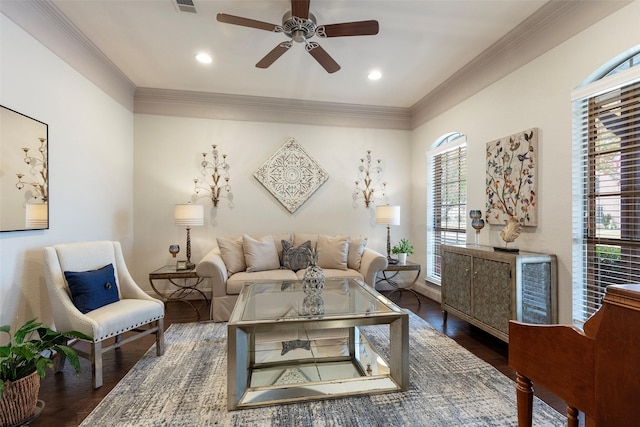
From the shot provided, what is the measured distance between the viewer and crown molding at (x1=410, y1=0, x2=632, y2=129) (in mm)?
2162

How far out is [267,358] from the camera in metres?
2.34

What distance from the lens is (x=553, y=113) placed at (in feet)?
7.97

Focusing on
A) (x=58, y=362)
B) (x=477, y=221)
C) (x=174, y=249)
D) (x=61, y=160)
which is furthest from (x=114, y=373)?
(x=477, y=221)

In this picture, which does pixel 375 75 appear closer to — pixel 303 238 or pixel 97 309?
pixel 303 238

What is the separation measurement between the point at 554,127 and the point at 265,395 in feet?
9.95

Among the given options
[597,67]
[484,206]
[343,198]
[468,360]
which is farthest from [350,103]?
[468,360]

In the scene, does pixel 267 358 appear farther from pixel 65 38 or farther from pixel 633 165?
pixel 65 38

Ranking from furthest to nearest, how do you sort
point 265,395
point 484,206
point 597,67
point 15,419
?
1. point 484,206
2. point 597,67
3. point 265,395
4. point 15,419

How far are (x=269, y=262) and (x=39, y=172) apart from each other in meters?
2.33

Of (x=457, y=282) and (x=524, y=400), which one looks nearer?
(x=524, y=400)

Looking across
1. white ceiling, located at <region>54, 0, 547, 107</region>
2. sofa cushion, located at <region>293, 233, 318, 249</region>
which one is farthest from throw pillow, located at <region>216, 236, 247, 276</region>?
white ceiling, located at <region>54, 0, 547, 107</region>

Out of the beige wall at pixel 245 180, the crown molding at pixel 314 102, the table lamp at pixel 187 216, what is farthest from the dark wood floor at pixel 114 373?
the crown molding at pixel 314 102

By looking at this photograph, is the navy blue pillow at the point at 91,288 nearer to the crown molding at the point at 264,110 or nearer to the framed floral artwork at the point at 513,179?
the crown molding at the point at 264,110

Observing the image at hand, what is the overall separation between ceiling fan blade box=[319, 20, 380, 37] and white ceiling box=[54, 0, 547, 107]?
0.78 feet
